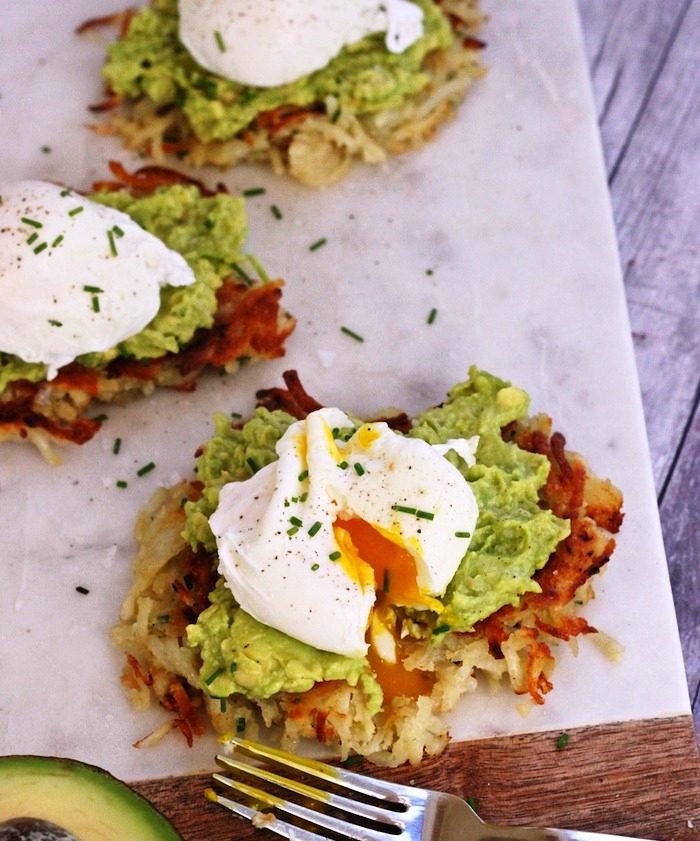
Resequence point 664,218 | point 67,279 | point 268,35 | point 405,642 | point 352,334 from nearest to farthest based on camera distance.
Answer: point 405,642
point 67,279
point 352,334
point 268,35
point 664,218

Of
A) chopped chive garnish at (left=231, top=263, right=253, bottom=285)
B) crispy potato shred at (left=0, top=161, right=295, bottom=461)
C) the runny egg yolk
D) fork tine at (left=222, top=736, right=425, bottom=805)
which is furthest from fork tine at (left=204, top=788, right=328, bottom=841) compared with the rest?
chopped chive garnish at (left=231, top=263, right=253, bottom=285)

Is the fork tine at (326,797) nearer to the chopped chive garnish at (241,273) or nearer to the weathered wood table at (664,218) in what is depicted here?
the weathered wood table at (664,218)

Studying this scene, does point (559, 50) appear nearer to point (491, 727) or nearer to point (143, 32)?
point (143, 32)

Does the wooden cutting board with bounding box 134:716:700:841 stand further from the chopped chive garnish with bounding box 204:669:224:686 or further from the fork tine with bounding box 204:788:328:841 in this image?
the chopped chive garnish with bounding box 204:669:224:686

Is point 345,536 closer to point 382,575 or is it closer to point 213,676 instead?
point 382,575

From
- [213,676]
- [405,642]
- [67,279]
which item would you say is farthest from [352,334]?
[213,676]

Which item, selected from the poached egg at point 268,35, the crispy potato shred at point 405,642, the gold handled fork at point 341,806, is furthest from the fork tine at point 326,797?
the poached egg at point 268,35
